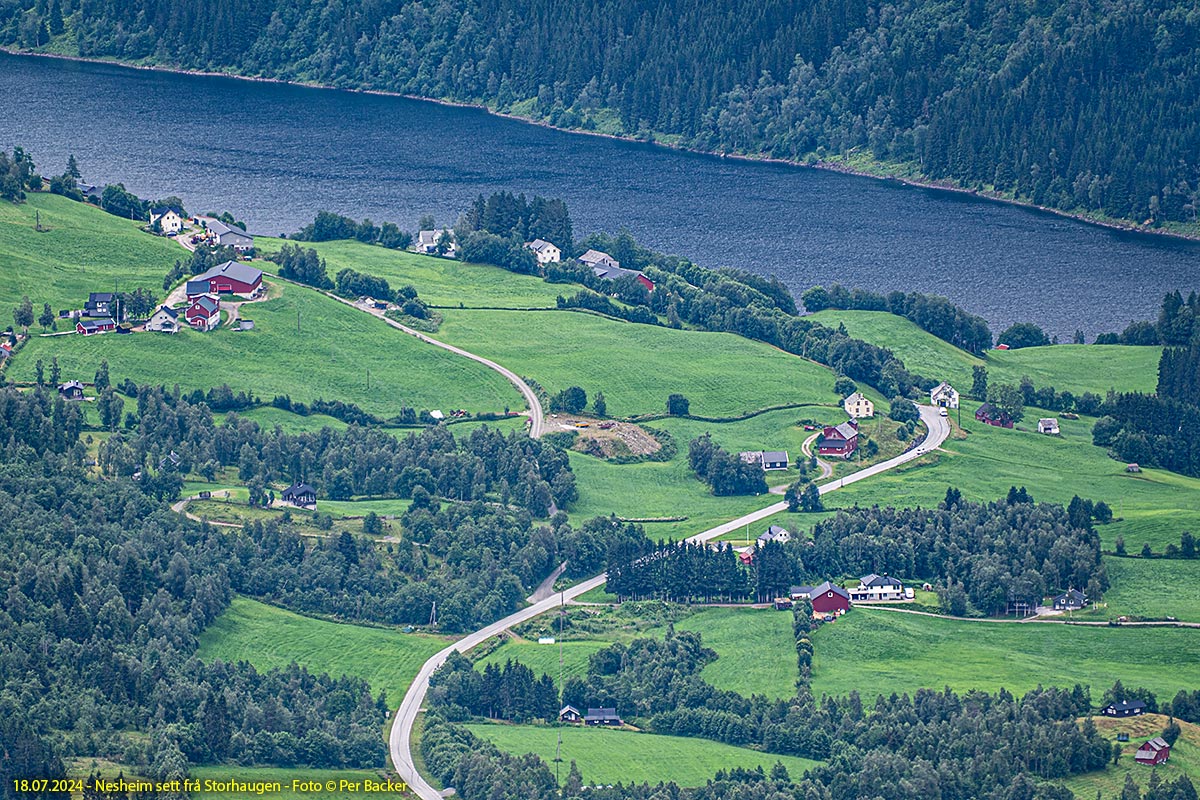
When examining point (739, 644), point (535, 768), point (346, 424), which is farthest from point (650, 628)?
point (346, 424)

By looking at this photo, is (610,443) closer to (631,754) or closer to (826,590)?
(826,590)

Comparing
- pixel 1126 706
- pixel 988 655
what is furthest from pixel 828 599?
pixel 1126 706

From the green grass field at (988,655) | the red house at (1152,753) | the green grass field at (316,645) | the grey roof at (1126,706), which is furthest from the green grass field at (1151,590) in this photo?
the green grass field at (316,645)

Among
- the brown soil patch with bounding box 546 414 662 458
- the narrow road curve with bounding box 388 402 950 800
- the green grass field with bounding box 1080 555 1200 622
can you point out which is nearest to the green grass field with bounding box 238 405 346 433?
the brown soil patch with bounding box 546 414 662 458

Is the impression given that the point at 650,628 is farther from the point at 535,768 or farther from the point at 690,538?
the point at 535,768

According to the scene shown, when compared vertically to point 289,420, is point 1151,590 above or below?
below

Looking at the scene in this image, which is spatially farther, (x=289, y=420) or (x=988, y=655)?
(x=289, y=420)
